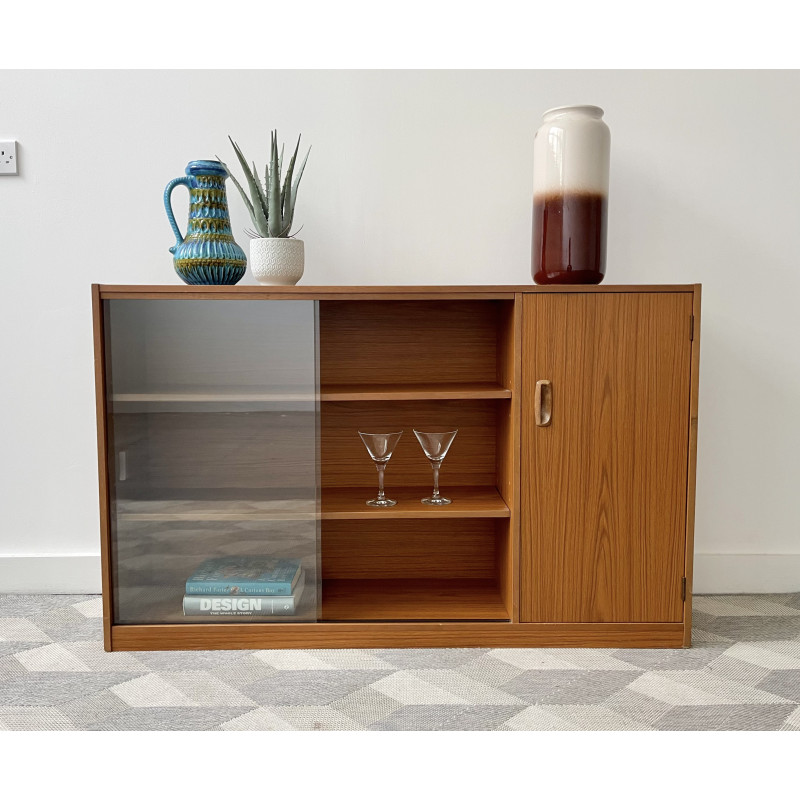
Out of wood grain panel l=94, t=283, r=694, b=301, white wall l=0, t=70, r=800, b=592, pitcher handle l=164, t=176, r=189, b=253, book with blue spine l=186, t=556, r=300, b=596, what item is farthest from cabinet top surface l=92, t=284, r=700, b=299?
book with blue spine l=186, t=556, r=300, b=596

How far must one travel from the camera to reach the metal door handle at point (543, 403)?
1.62 metres

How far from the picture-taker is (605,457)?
1635 mm

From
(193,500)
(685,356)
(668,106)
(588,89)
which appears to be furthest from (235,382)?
(668,106)

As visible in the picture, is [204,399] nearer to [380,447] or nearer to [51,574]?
[380,447]

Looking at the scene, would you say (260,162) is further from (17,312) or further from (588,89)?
(588,89)

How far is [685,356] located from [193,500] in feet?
4.08

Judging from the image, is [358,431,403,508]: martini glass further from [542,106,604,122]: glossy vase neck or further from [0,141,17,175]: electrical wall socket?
[0,141,17,175]: electrical wall socket

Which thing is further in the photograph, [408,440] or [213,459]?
[408,440]

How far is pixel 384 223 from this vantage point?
197 centimetres

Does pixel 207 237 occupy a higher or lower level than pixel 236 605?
higher

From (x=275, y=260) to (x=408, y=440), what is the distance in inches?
25.7

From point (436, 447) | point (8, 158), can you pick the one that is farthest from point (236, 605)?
point (8, 158)

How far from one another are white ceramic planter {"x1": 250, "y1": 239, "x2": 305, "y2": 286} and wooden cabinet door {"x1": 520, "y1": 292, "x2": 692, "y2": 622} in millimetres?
581

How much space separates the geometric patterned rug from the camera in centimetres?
134
